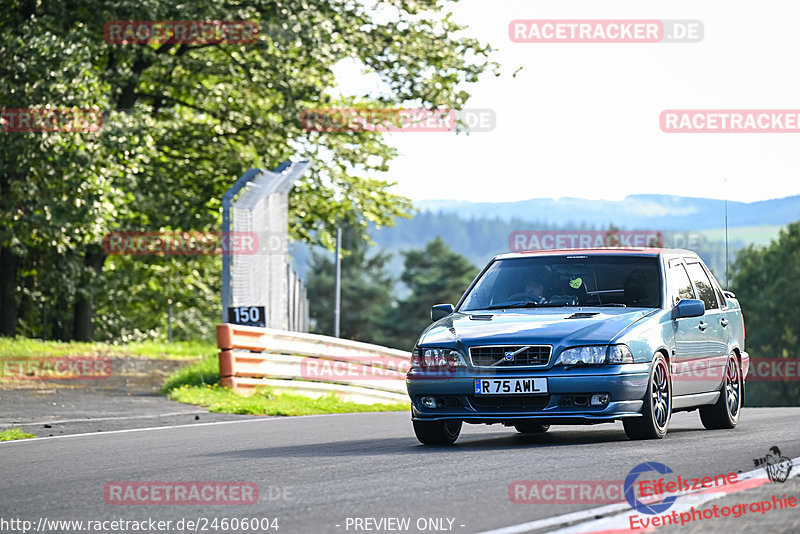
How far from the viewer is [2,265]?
31.2m

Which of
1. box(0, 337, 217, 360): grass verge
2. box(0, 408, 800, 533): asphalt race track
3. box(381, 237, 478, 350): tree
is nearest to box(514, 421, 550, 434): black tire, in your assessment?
box(0, 408, 800, 533): asphalt race track

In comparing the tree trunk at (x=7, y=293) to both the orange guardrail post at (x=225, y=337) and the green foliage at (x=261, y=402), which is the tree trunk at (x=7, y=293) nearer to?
the green foliage at (x=261, y=402)

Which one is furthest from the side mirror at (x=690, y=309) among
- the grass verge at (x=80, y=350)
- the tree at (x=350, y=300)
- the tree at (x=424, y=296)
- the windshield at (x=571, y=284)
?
the tree at (x=350, y=300)

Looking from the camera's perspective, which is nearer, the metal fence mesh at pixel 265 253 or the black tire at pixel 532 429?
the black tire at pixel 532 429

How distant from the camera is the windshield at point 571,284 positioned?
10.8m

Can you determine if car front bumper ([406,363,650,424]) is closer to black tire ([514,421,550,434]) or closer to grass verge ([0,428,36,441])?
black tire ([514,421,550,434])

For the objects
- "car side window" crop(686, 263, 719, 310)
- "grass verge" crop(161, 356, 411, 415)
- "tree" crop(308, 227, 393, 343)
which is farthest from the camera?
"tree" crop(308, 227, 393, 343)

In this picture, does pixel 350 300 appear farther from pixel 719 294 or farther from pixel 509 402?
pixel 509 402

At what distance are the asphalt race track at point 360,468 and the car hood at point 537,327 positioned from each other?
33.0 inches

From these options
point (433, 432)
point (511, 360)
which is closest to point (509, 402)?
point (511, 360)

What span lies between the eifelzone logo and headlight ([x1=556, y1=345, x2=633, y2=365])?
54.8 inches

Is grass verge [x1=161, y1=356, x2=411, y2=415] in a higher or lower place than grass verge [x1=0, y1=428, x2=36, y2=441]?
lower

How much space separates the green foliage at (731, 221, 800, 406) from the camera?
311ft

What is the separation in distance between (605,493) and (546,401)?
287 centimetres
